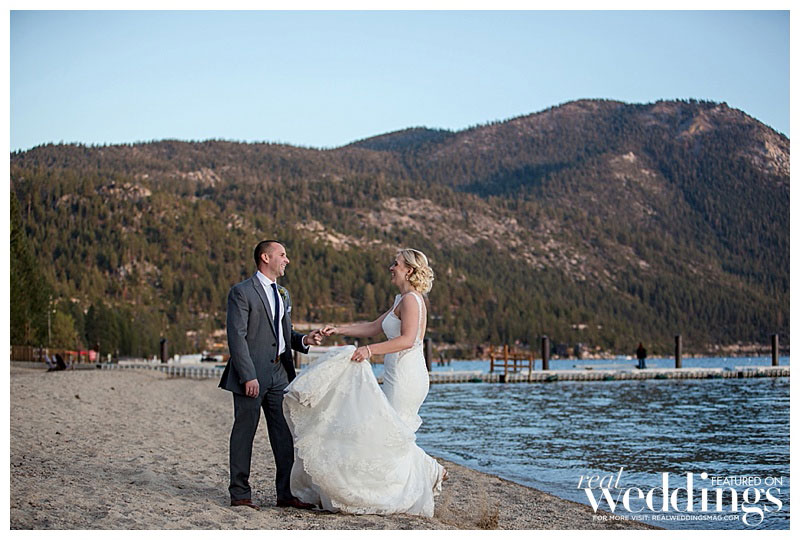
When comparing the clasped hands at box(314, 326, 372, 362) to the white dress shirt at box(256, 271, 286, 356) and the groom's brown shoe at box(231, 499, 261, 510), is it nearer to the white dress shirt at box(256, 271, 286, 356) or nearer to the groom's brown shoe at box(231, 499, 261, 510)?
the white dress shirt at box(256, 271, 286, 356)

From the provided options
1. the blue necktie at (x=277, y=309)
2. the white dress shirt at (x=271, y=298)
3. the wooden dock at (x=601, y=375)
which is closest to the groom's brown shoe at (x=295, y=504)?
the white dress shirt at (x=271, y=298)

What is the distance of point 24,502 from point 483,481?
6731mm

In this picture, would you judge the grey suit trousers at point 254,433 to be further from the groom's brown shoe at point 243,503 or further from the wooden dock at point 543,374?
the wooden dock at point 543,374

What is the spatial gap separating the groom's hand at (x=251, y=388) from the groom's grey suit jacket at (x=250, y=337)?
1.3 inches

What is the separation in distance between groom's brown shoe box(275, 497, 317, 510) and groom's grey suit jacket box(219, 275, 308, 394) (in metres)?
0.99

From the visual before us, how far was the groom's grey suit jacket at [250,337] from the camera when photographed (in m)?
7.55

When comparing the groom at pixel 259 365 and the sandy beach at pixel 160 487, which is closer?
the sandy beach at pixel 160 487

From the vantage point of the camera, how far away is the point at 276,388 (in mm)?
7871

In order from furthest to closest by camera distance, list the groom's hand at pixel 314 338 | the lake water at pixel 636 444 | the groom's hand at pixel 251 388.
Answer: the lake water at pixel 636 444 → the groom's hand at pixel 314 338 → the groom's hand at pixel 251 388

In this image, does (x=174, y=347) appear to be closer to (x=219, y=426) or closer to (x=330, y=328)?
(x=219, y=426)

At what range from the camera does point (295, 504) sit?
7.93 m

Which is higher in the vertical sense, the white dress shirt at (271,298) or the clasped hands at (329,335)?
the white dress shirt at (271,298)

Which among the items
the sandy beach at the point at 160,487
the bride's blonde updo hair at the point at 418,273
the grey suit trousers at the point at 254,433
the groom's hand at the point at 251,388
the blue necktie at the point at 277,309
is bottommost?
the sandy beach at the point at 160,487
